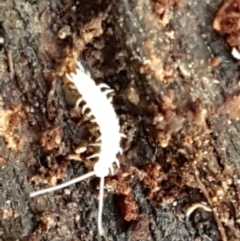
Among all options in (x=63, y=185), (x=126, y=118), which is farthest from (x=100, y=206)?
(x=126, y=118)

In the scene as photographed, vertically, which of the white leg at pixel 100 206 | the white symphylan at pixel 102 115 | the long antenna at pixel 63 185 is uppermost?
the white symphylan at pixel 102 115

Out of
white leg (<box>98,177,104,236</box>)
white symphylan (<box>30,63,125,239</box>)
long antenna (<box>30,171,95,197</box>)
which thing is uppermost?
white symphylan (<box>30,63,125,239</box>)

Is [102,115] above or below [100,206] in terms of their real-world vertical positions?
above

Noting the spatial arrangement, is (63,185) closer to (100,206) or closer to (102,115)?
(100,206)

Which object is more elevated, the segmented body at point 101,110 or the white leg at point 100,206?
the segmented body at point 101,110

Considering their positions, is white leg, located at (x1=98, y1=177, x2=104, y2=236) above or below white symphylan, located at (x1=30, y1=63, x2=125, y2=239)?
below

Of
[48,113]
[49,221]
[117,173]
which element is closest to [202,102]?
[117,173]

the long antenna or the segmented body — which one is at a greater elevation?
the segmented body

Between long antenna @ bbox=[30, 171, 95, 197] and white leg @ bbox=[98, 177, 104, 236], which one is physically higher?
long antenna @ bbox=[30, 171, 95, 197]

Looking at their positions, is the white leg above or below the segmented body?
below
